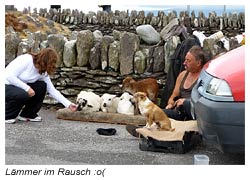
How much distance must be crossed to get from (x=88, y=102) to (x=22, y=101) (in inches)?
39.6

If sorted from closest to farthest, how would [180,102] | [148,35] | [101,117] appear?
[180,102], [101,117], [148,35]

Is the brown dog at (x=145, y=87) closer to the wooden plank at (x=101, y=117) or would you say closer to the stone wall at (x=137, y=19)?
the wooden plank at (x=101, y=117)

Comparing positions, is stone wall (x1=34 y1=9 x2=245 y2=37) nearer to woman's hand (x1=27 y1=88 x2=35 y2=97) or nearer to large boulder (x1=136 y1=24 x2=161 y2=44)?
large boulder (x1=136 y1=24 x2=161 y2=44)

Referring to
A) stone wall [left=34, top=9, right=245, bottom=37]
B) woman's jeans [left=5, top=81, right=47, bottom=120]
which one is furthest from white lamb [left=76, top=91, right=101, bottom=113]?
stone wall [left=34, top=9, right=245, bottom=37]

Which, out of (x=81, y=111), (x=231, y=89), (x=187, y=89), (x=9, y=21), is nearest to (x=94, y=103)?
(x=81, y=111)

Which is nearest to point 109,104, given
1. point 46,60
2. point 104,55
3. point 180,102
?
point 104,55

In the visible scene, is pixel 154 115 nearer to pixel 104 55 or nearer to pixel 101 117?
pixel 101 117

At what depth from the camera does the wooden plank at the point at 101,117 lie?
23.0ft

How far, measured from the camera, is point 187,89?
21.2 ft

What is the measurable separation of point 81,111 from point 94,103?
224 millimetres

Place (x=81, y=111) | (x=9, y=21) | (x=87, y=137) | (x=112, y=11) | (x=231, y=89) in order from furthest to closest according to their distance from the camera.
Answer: (x=112, y=11) < (x=9, y=21) < (x=81, y=111) < (x=87, y=137) < (x=231, y=89)

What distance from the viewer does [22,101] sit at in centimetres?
673

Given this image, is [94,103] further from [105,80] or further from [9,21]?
[9,21]

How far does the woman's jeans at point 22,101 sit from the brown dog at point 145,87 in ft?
4.27
